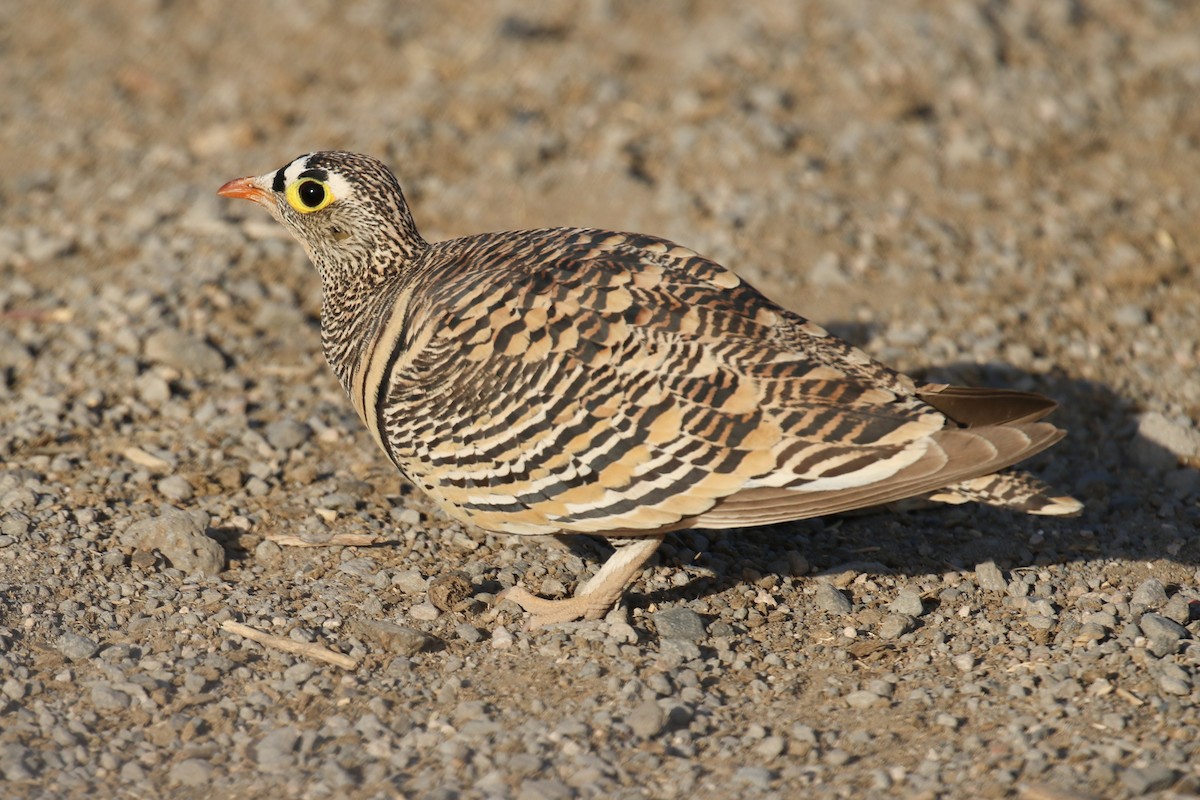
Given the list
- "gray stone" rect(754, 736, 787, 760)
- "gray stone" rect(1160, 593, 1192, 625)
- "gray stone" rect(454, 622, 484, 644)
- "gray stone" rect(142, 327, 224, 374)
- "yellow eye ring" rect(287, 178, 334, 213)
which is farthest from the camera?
"gray stone" rect(142, 327, 224, 374)

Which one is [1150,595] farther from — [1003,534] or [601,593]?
[601,593]

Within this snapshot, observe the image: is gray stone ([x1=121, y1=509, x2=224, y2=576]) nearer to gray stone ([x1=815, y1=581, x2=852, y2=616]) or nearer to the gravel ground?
the gravel ground

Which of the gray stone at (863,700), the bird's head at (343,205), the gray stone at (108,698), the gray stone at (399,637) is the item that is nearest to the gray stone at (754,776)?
the gray stone at (863,700)

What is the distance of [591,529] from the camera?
445 cm

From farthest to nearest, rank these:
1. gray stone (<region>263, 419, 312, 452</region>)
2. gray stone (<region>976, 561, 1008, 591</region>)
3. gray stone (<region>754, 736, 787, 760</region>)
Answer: gray stone (<region>263, 419, 312, 452</region>) < gray stone (<region>976, 561, 1008, 591</region>) < gray stone (<region>754, 736, 787, 760</region>)

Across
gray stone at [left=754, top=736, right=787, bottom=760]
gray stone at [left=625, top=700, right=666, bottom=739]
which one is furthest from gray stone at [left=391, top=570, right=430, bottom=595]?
gray stone at [left=754, top=736, right=787, bottom=760]

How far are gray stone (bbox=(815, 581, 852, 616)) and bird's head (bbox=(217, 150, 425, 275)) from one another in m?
2.02

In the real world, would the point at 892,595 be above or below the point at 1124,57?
below

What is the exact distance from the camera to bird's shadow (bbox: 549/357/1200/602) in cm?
502

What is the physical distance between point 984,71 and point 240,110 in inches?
179

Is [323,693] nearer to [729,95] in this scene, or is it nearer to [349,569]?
[349,569]

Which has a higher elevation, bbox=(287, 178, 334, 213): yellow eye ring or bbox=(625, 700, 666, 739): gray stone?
bbox=(287, 178, 334, 213): yellow eye ring

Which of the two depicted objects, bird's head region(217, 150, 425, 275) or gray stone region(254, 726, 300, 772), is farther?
bird's head region(217, 150, 425, 275)

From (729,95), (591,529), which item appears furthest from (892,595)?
(729,95)
